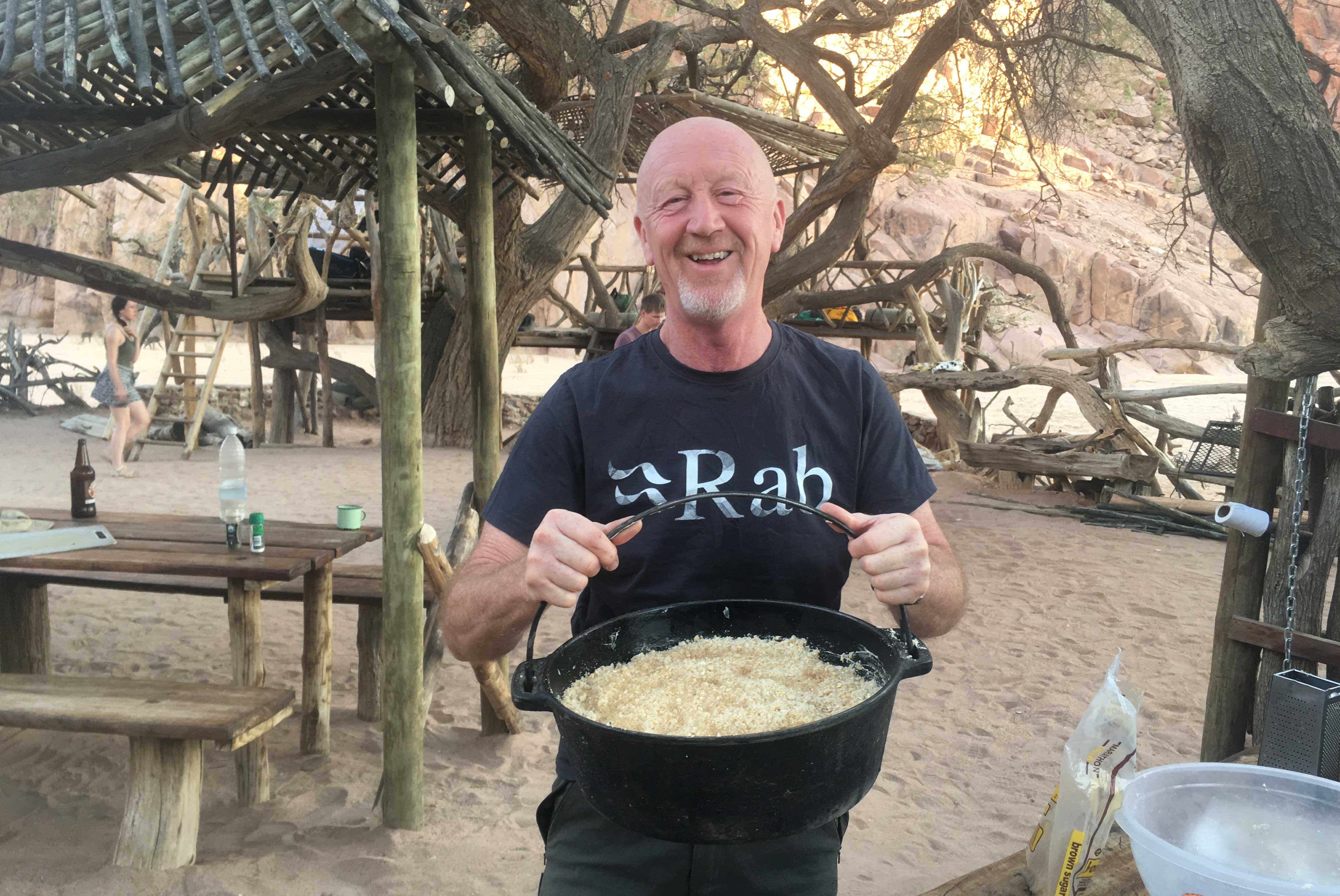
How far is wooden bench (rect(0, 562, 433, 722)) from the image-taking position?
423cm

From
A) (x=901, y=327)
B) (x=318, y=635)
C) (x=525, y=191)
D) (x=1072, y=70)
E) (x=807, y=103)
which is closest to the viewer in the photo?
(x=318, y=635)

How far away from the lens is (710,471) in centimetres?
174

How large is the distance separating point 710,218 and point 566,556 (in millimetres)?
663

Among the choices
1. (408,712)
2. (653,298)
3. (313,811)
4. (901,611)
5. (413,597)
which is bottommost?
(313,811)

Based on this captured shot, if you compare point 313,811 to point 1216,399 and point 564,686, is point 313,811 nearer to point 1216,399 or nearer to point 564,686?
point 564,686

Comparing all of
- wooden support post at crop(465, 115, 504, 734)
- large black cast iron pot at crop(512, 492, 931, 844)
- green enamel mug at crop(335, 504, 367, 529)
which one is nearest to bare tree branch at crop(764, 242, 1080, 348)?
wooden support post at crop(465, 115, 504, 734)

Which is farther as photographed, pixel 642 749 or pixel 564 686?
pixel 564 686

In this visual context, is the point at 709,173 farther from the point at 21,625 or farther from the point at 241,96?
the point at 21,625

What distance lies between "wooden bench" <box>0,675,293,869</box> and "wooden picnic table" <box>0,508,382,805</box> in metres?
0.33

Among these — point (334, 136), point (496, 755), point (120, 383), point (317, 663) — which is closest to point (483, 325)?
point (334, 136)

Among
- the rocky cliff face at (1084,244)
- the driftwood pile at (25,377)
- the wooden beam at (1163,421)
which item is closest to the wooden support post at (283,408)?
the driftwood pile at (25,377)

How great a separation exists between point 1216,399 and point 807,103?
62.0ft

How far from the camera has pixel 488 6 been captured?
7.23 meters

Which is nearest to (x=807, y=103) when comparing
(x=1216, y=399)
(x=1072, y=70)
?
(x=1216, y=399)
